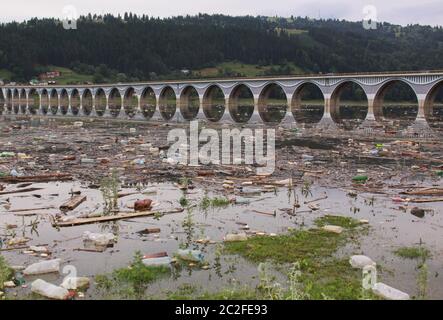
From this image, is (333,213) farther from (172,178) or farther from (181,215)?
(172,178)

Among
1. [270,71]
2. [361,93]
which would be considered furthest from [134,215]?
[270,71]

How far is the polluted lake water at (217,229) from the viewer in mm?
6949

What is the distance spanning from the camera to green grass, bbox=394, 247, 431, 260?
8234 millimetres

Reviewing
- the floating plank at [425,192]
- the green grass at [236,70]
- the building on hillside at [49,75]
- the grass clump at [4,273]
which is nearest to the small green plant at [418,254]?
the floating plank at [425,192]

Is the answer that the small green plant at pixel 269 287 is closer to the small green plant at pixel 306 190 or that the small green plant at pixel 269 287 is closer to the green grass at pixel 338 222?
the green grass at pixel 338 222

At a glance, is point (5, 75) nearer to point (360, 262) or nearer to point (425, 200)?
point (425, 200)

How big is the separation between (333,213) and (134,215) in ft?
14.9

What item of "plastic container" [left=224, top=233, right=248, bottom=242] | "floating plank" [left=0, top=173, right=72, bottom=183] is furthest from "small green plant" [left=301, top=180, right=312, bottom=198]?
"floating plank" [left=0, top=173, right=72, bottom=183]

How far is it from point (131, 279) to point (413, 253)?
478 cm

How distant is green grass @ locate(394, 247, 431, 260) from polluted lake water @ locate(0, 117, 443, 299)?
0.11ft

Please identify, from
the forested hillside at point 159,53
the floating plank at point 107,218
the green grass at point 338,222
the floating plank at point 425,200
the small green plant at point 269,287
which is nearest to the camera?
the small green plant at point 269,287

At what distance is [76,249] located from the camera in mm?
8594

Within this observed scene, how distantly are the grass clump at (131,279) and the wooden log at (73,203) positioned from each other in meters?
4.38

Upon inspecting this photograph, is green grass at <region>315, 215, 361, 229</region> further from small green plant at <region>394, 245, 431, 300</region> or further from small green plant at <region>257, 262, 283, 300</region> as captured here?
small green plant at <region>257, 262, 283, 300</region>
